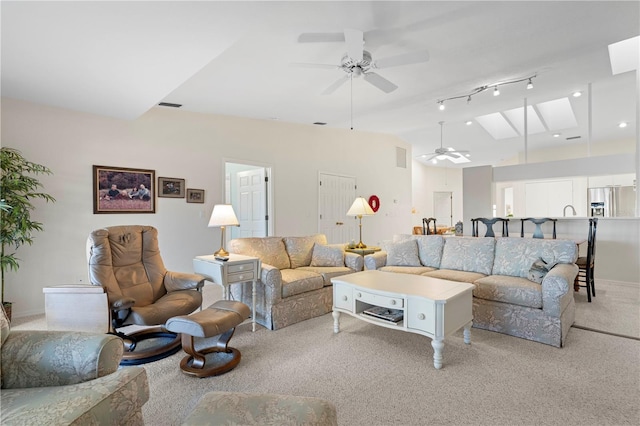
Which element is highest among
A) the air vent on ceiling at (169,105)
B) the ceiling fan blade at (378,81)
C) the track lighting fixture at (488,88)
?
the track lighting fixture at (488,88)

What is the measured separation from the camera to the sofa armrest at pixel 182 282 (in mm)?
2982

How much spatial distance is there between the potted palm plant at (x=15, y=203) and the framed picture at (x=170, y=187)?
1.25m

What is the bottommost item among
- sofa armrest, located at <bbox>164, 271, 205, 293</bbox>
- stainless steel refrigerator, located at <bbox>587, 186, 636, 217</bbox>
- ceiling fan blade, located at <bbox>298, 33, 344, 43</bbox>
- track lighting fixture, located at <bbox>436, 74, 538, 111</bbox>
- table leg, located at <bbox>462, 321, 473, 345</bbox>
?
table leg, located at <bbox>462, 321, 473, 345</bbox>

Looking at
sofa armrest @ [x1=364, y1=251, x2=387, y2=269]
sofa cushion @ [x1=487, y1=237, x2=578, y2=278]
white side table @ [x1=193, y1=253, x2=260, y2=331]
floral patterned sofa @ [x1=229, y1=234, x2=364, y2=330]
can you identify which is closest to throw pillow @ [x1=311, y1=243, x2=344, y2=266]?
floral patterned sofa @ [x1=229, y1=234, x2=364, y2=330]

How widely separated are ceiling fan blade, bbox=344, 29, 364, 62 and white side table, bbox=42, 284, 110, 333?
110 inches

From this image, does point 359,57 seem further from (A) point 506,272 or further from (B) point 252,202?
(B) point 252,202

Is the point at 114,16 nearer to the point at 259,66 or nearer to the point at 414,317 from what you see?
the point at 259,66

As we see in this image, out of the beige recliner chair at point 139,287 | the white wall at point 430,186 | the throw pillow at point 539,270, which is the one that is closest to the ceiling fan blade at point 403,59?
the throw pillow at point 539,270

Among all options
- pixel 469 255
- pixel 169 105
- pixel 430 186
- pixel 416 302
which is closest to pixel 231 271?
pixel 416 302

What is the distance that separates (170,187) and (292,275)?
247 centimetres

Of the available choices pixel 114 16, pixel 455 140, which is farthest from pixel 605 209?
pixel 114 16

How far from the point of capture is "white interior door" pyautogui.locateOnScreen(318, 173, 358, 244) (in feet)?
21.5

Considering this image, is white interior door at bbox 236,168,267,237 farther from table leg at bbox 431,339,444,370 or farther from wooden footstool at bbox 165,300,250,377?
table leg at bbox 431,339,444,370

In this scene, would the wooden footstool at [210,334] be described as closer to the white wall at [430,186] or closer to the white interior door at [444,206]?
the white wall at [430,186]
